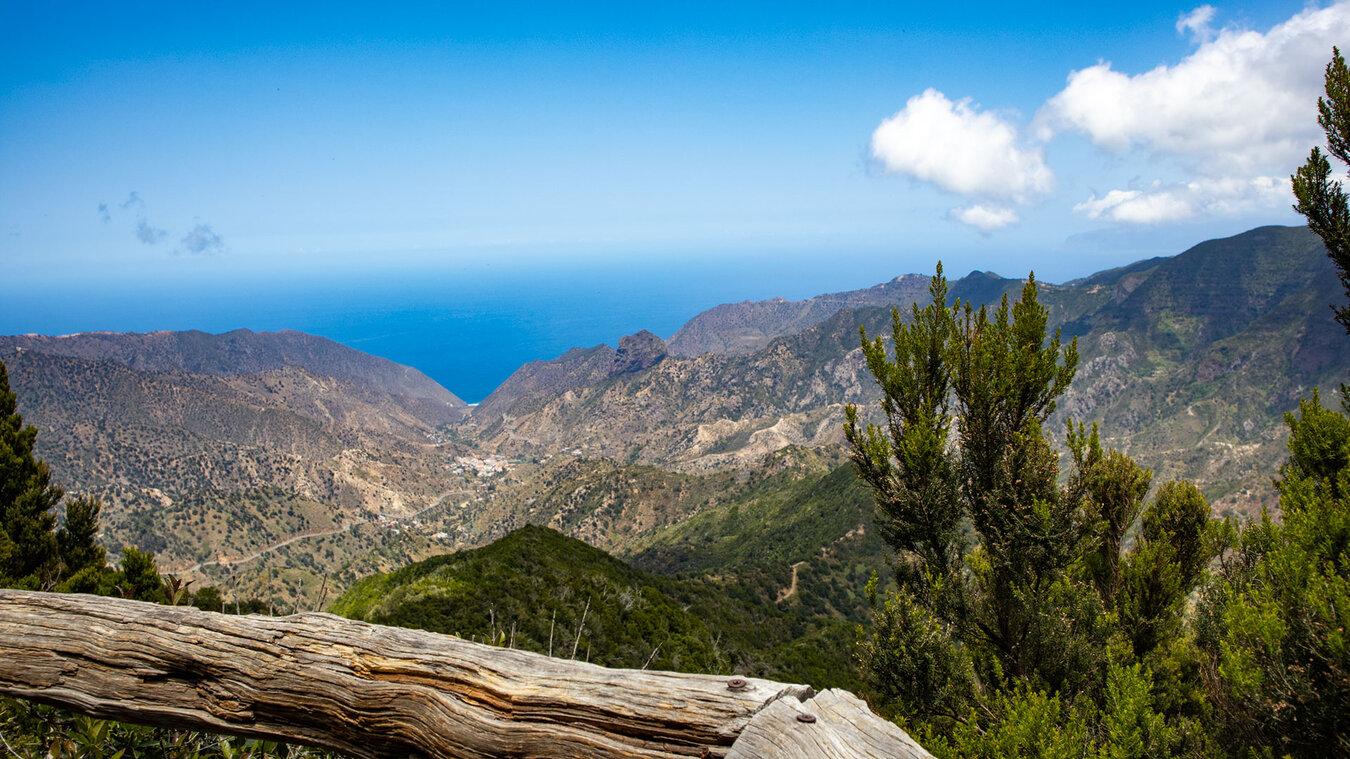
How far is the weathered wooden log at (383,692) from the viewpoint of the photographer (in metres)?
2.08

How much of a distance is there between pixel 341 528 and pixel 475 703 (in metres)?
139

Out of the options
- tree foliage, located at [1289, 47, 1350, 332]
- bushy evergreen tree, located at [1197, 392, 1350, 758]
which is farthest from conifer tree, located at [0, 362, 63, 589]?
tree foliage, located at [1289, 47, 1350, 332]

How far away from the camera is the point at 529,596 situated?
36.3 meters

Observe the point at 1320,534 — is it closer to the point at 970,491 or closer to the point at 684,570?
the point at 970,491

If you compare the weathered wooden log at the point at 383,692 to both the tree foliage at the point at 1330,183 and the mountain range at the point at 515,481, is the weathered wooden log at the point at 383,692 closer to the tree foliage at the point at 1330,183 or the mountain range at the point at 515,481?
the tree foliage at the point at 1330,183

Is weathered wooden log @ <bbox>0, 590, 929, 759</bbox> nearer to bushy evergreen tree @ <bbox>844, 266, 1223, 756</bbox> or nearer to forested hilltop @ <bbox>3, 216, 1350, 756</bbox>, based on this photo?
forested hilltop @ <bbox>3, 216, 1350, 756</bbox>

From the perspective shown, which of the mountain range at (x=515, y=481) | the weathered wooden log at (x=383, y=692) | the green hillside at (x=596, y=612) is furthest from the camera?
the mountain range at (x=515, y=481)

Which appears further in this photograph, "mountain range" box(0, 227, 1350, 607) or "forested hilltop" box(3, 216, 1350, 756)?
"mountain range" box(0, 227, 1350, 607)

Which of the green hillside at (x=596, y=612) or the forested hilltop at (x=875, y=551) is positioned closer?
the forested hilltop at (x=875, y=551)

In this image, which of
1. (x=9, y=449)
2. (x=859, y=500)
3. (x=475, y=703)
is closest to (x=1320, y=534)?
(x=475, y=703)

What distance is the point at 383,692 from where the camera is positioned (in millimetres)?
2381

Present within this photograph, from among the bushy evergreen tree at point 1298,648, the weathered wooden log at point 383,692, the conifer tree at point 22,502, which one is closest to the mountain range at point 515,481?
the conifer tree at point 22,502

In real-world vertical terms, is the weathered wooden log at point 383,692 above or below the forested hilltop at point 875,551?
above

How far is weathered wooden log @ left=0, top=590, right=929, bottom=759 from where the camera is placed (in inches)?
82.0
